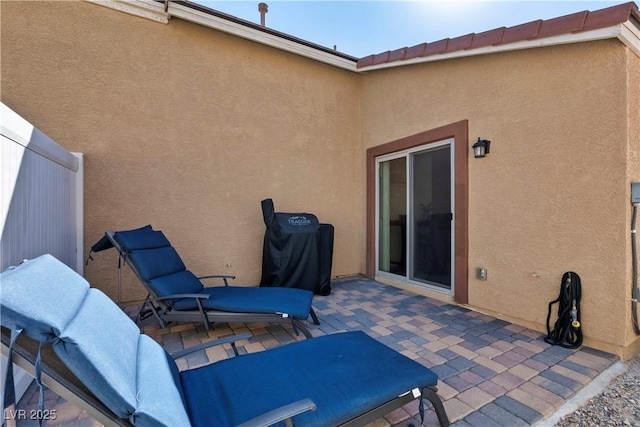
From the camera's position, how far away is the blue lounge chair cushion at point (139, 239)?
10.9 ft

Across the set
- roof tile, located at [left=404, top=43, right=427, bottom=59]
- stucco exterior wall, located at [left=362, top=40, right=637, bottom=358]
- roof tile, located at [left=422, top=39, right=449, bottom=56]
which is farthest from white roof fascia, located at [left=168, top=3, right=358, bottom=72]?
stucco exterior wall, located at [left=362, top=40, right=637, bottom=358]

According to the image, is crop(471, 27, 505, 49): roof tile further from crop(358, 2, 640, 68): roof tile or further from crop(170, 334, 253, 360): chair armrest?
crop(170, 334, 253, 360): chair armrest

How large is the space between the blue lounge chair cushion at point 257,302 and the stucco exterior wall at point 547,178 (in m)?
2.56

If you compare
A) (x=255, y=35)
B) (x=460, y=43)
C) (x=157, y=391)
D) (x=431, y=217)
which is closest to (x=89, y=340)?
(x=157, y=391)

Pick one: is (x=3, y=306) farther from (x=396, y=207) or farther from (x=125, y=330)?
(x=396, y=207)

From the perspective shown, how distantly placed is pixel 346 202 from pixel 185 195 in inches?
125

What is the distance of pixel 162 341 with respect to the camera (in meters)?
3.16

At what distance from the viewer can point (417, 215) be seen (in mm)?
5070

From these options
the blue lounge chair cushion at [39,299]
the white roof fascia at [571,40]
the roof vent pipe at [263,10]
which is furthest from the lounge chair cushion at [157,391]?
the roof vent pipe at [263,10]

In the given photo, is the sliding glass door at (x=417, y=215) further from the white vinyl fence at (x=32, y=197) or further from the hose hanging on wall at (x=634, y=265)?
the white vinyl fence at (x=32, y=197)

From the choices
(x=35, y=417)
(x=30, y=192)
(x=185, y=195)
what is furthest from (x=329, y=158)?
(x=35, y=417)

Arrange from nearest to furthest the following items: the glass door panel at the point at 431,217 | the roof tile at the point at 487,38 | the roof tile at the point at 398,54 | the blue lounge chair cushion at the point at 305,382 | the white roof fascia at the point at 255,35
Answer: the blue lounge chair cushion at the point at 305,382, the roof tile at the point at 487,38, the white roof fascia at the point at 255,35, the glass door panel at the point at 431,217, the roof tile at the point at 398,54

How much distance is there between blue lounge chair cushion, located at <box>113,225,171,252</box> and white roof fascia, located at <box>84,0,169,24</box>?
329cm

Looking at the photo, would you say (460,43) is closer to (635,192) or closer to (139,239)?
(635,192)
